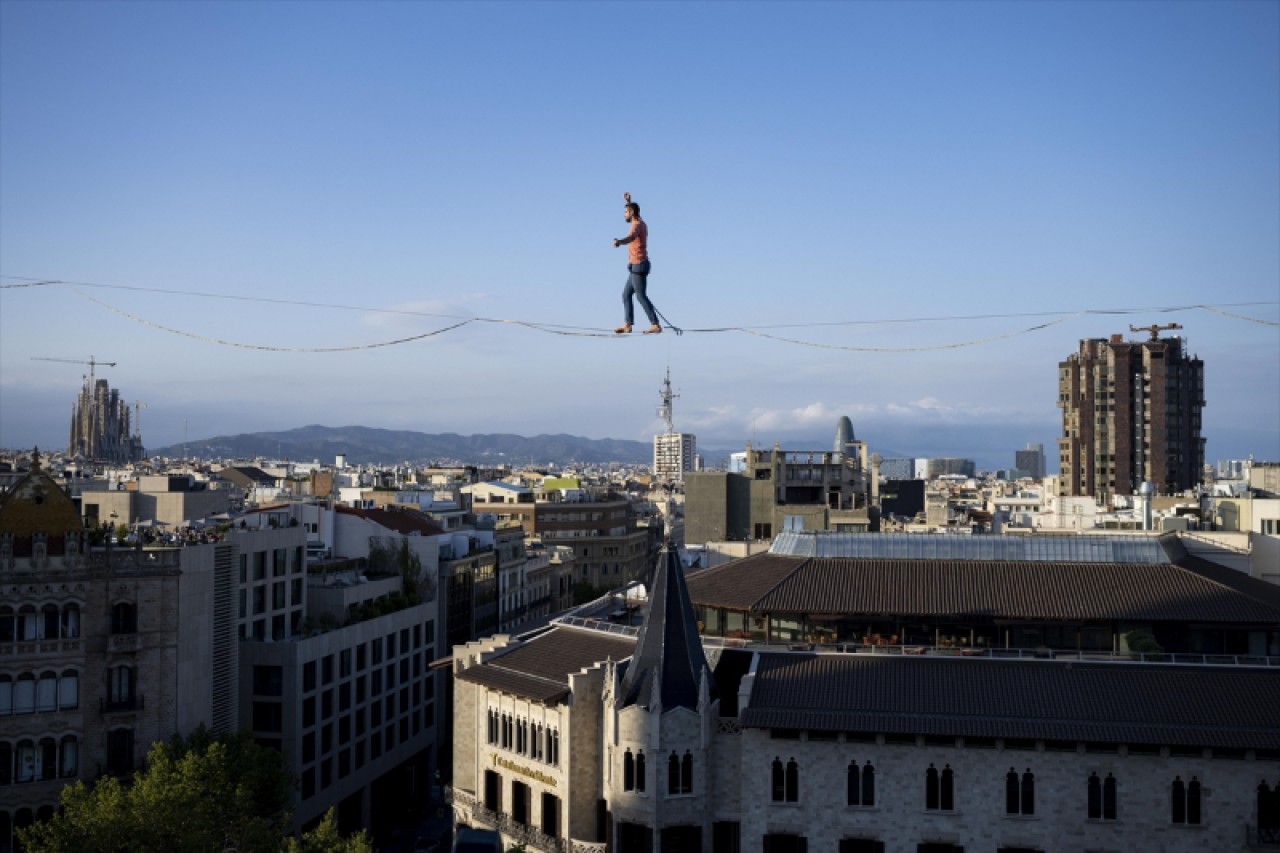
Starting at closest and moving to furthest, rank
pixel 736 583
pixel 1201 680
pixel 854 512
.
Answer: pixel 1201 680 < pixel 736 583 < pixel 854 512

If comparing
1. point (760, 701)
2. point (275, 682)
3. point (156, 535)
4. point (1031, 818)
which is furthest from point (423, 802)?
point (1031, 818)

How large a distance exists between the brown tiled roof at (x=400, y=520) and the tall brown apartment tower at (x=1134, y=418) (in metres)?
99.6

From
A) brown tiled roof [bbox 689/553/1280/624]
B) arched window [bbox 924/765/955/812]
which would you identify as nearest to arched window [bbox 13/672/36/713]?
brown tiled roof [bbox 689/553/1280/624]

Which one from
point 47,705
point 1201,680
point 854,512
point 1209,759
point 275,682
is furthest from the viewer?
point 854,512

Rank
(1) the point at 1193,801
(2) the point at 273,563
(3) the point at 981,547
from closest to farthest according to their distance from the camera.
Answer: (1) the point at 1193,801
(3) the point at 981,547
(2) the point at 273,563

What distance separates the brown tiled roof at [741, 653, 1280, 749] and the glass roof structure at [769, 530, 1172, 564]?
31.7 feet

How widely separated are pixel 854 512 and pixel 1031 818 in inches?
2170

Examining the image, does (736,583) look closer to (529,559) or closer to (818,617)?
(818,617)

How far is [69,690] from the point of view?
46.2 meters

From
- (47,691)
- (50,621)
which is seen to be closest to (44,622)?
(50,621)

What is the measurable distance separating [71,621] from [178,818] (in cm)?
1148

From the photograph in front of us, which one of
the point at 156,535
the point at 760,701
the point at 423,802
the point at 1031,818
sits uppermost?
the point at 156,535

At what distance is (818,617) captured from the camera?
48312mm

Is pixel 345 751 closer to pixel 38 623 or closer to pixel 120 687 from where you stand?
pixel 120 687
